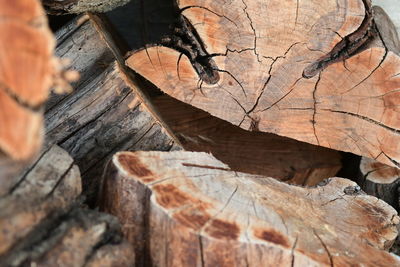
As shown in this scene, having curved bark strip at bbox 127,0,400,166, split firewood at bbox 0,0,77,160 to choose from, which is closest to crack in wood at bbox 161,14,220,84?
curved bark strip at bbox 127,0,400,166

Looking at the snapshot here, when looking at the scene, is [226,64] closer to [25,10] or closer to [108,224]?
[108,224]

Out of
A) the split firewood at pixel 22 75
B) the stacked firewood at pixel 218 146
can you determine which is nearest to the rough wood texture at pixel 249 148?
the stacked firewood at pixel 218 146

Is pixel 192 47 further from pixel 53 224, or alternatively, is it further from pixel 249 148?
pixel 53 224

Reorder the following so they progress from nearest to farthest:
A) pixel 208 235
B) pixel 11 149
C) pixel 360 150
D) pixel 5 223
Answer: pixel 11 149, pixel 5 223, pixel 208 235, pixel 360 150

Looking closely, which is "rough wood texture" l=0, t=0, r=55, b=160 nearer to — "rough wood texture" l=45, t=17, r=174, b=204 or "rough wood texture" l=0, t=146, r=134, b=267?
"rough wood texture" l=0, t=146, r=134, b=267

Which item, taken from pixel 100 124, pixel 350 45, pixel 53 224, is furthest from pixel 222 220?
pixel 350 45

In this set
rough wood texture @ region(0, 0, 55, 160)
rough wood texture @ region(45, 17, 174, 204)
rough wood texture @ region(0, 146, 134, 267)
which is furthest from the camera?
rough wood texture @ region(45, 17, 174, 204)

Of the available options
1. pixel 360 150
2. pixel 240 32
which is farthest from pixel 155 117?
pixel 360 150
